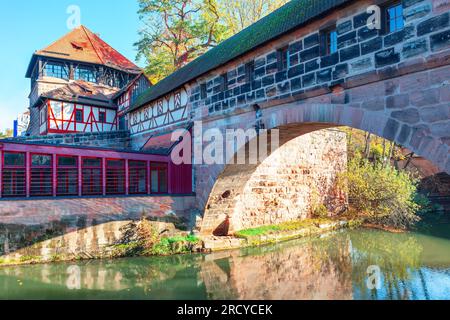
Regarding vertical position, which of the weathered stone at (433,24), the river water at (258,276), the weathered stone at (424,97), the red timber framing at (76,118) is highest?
the red timber framing at (76,118)

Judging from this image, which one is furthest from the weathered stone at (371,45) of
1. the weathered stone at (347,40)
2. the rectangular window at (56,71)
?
the rectangular window at (56,71)

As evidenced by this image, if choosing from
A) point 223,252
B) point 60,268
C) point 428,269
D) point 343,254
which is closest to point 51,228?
point 60,268

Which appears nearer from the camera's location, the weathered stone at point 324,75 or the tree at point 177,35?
the weathered stone at point 324,75

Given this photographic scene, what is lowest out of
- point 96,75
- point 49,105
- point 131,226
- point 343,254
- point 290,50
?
point 343,254

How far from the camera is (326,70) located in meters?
6.38

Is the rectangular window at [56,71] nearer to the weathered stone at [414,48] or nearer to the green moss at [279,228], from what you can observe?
the green moss at [279,228]

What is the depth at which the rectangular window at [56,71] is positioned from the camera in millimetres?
21534

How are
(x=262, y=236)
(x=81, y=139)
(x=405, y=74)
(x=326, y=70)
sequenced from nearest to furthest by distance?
(x=405, y=74) → (x=326, y=70) → (x=262, y=236) → (x=81, y=139)

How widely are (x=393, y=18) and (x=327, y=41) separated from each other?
52.2 inches

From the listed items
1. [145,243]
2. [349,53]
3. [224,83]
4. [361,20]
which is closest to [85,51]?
[224,83]

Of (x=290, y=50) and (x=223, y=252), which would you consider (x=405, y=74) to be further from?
(x=223, y=252)

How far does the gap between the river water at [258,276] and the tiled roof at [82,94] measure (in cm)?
1212

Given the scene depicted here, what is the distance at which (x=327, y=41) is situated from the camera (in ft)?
21.5

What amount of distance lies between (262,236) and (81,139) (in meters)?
9.98
